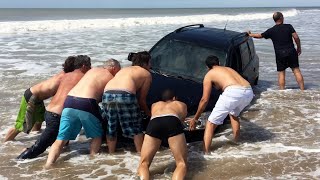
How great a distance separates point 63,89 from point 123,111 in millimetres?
1010

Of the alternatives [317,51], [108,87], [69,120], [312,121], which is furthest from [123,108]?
[317,51]

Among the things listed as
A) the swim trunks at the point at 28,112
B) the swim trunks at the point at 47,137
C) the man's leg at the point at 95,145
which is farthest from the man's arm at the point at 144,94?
the swim trunks at the point at 28,112

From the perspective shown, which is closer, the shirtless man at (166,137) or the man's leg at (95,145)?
the shirtless man at (166,137)

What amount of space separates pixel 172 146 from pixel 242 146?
5.46ft

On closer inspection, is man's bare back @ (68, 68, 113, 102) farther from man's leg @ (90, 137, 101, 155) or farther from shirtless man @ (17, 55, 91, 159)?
man's leg @ (90, 137, 101, 155)

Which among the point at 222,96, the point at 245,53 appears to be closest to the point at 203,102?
the point at 222,96

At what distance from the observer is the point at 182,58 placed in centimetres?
757

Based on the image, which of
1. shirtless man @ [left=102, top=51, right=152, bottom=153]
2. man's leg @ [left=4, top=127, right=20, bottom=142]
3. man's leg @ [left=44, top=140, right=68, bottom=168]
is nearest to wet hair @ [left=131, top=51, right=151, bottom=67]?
shirtless man @ [left=102, top=51, right=152, bottom=153]

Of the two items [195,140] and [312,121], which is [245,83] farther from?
[312,121]

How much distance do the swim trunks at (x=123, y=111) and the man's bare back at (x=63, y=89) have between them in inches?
24.9

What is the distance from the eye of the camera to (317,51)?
16359 mm

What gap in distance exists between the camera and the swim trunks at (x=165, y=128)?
4742 millimetres

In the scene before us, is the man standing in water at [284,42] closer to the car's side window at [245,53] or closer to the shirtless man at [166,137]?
the car's side window at [245,53]

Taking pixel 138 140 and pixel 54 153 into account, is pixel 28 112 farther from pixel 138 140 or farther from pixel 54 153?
pixel 138 140
